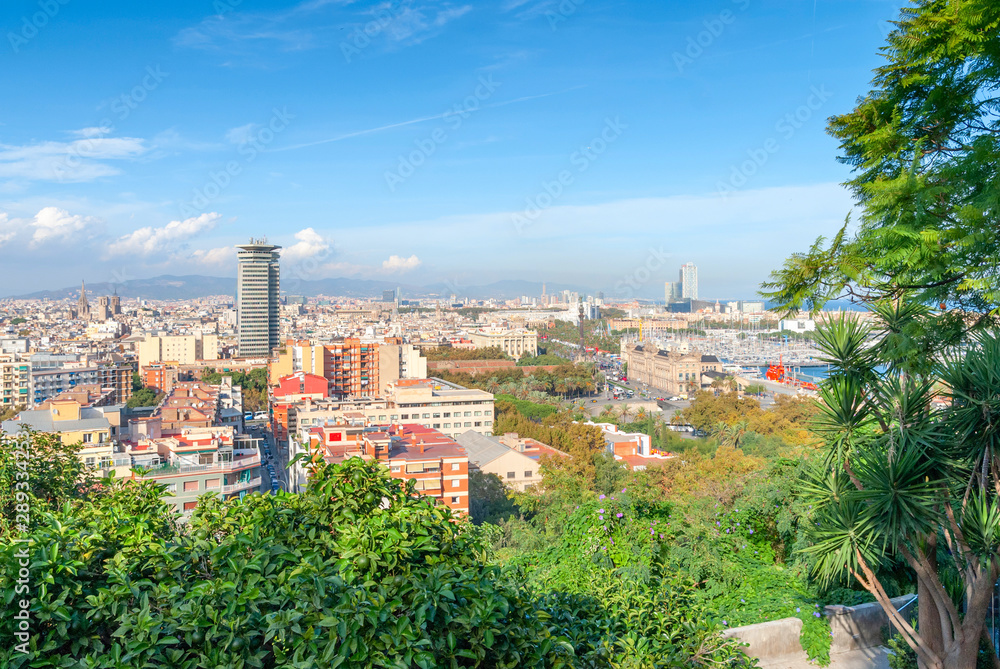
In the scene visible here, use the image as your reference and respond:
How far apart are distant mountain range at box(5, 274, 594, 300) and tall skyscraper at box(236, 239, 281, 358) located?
35.7m

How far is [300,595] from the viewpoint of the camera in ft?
3.82

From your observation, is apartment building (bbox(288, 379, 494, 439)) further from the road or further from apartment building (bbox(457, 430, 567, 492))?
apartment building (bbox(457, 430, 567, 492))

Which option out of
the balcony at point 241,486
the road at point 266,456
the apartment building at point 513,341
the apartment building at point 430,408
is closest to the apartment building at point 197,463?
the balcony at point 241,486

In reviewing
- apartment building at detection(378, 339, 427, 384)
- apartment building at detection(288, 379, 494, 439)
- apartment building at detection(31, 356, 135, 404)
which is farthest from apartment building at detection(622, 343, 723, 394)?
apartment building at detection(31, 356, 135, 404)

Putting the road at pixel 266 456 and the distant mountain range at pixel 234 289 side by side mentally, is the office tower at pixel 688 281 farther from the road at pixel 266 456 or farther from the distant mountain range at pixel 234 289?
the road at pixel 266 456

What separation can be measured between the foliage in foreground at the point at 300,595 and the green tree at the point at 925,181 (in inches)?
79.2

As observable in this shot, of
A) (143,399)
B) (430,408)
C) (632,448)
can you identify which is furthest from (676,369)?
(143,399)

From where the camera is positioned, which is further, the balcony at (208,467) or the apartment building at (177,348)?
the apartment building at (177,348)

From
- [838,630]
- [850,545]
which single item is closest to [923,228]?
[850,545]

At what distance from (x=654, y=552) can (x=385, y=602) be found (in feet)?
9.06

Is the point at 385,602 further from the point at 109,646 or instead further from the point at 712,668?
the point at 712,668

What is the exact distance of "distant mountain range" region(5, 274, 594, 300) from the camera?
310 feet

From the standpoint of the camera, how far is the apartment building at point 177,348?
41.5 metres

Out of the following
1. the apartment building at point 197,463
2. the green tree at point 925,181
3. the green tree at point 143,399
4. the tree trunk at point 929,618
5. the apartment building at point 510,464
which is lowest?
the green tree at point 143,399
